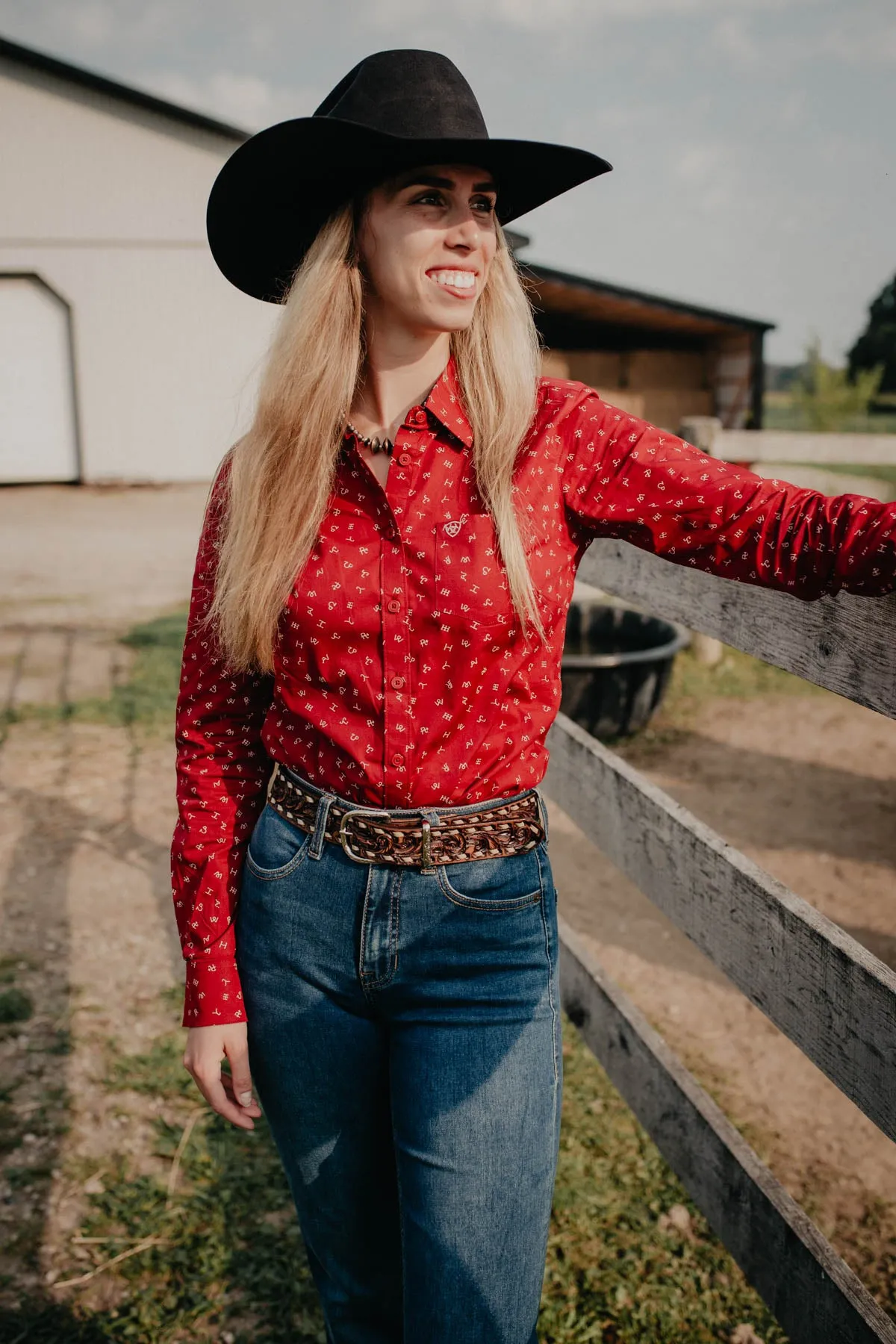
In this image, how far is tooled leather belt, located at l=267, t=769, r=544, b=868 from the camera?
1524 millimetres

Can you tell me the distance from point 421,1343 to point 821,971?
81 cm

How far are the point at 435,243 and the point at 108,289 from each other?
14.6 meters

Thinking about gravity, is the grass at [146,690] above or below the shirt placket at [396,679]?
below

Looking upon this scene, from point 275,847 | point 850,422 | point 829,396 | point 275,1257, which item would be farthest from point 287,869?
point 850,422

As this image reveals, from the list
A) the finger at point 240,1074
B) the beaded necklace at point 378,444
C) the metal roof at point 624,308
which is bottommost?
the finger at point 240,1074

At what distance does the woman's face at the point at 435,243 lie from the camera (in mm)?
1596

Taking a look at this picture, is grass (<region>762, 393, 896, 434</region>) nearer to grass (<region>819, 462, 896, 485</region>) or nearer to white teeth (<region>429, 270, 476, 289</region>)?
grass (<region>819, 462, 896, 485</region>)

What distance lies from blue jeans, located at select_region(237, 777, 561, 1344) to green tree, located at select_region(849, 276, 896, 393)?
47.9 meters

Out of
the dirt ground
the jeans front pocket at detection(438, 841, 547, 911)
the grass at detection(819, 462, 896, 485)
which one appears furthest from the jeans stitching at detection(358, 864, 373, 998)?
the grass at detection(819, 462, 896, 485)

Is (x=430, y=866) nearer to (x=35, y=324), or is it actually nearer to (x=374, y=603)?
(x=374, y=603)

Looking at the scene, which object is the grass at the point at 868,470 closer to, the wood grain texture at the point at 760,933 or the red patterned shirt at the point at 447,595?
the wood grain texture at the point at 760,933

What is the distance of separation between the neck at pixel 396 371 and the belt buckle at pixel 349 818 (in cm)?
62

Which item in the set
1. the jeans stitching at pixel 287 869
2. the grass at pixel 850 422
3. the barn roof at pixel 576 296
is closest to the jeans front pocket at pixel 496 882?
the jeans stitching at pixel 287 869

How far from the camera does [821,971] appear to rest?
161 cm
